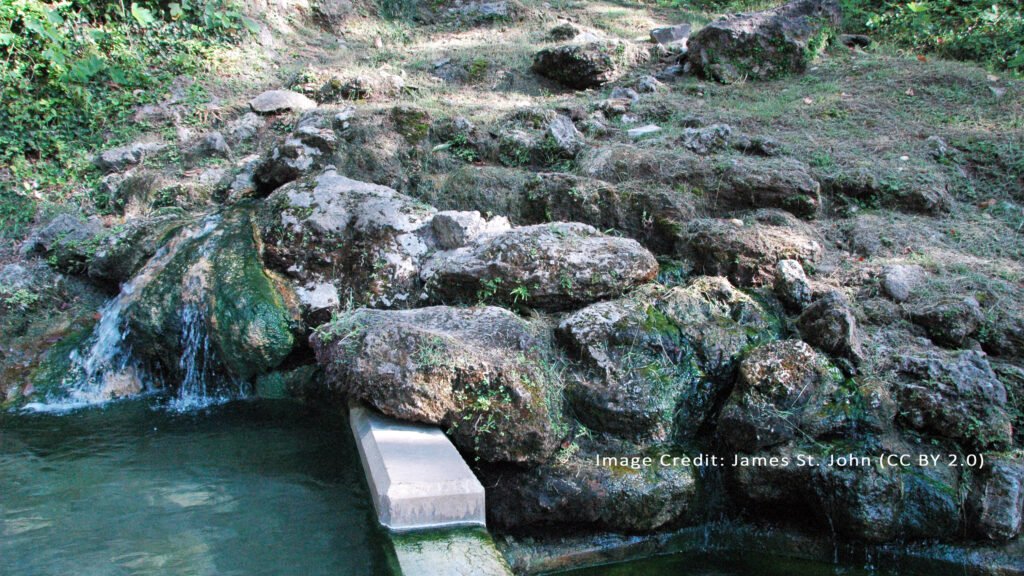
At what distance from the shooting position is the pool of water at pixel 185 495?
10.4 feet

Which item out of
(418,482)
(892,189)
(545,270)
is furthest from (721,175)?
(418,482)

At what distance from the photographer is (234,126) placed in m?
8.04

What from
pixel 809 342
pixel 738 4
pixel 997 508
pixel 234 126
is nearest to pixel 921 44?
pixel 738 4

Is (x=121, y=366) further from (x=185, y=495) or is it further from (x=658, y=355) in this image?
(x=658, y=355)

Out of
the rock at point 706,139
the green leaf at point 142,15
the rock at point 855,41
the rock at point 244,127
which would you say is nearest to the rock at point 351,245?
the rock at point 244,127

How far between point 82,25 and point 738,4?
33.9ft

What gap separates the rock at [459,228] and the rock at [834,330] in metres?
2.40

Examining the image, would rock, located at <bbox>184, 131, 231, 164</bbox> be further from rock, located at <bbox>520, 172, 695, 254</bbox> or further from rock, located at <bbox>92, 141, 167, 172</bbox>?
rock, located at <bbox>520, 172, 695, 254</bbox>

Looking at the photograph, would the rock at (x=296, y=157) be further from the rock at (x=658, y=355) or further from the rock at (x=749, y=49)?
the rock at (x=749, y=49)

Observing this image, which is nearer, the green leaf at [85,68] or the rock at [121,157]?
the rock at [121,157]

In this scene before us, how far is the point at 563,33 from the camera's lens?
35.1 feet

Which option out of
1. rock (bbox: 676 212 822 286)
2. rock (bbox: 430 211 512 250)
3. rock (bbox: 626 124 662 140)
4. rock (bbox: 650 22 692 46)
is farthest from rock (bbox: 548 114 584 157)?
rock (bbox: 650 22 692 46)

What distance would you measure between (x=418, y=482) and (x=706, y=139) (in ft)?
17.0

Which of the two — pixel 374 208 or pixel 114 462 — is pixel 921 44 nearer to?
pixel 374 208
